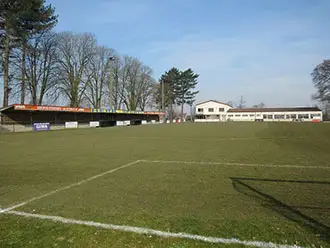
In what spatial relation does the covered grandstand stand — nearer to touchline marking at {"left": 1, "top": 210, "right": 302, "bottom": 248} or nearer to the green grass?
the green grass

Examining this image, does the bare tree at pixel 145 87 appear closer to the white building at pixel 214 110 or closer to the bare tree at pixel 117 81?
the bare tree at pixel 117 81

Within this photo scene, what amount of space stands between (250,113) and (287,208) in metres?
88.8

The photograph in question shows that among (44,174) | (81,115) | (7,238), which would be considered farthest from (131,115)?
(7,238)

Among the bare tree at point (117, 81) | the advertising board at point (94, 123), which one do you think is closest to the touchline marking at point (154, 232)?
the advertising board at point (94, 123)

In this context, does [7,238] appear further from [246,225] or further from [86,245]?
[246,225]

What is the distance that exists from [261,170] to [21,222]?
255 inches

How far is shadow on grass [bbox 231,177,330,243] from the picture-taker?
3.33 meters

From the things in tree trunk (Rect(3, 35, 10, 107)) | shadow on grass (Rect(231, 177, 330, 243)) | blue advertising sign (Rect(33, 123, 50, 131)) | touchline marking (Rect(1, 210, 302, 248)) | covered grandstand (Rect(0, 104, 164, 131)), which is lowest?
shadow on grass (Rect(231, 177, 330, 243))

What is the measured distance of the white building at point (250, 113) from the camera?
79.4 metres

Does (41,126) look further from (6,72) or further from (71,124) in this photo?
(6,72)

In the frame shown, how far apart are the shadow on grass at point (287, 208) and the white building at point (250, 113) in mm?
83799

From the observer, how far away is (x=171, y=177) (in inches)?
265

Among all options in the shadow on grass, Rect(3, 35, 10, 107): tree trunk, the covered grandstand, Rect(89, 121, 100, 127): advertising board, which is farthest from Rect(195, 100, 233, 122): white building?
the shadow on grass

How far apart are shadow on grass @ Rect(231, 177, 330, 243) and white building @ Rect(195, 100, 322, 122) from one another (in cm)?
8380
